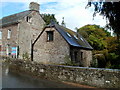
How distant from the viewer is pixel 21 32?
23.1 meters

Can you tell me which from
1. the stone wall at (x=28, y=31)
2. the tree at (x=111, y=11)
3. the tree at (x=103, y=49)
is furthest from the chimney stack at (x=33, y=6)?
the tree at (x=111, y=11)

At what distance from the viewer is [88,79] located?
837 cm

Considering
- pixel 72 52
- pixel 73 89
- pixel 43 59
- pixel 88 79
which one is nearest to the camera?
pixel 73 89

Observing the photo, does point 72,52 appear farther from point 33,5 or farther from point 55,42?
point 33,5

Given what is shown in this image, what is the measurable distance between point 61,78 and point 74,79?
95 centimetres

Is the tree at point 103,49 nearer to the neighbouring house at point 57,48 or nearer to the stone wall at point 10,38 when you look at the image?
the neighbouring house at point 57,48

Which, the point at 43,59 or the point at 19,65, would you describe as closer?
the point at 19,65

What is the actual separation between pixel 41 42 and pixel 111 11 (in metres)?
12.5

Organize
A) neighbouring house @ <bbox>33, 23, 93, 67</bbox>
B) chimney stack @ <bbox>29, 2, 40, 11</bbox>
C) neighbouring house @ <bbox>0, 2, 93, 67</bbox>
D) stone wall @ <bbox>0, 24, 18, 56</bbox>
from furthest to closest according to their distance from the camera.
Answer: chimney stack @ <bbox>29, 2, 40, 11</bbox>, stone wall @ <bbox>0, 24, 18, 56</bbox>, neighbouring house @ <bbox>0, 2, 93, 67</bbox>, neighbouring house @ <bbox>33, 23, 93, 67</bbox>

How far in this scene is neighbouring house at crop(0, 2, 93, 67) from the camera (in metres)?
17.0

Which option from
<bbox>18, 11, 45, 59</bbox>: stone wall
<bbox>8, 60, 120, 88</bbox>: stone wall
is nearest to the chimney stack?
<bbox>18, 11, 45, 59</bbox>: stone wall

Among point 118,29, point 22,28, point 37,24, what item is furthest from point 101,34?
point 118,29

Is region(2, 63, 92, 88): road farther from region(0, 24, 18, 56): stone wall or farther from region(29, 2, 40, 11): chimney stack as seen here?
region(29, 2, 40, 11): chimney stack

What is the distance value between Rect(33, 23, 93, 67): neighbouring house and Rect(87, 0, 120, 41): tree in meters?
7.92
